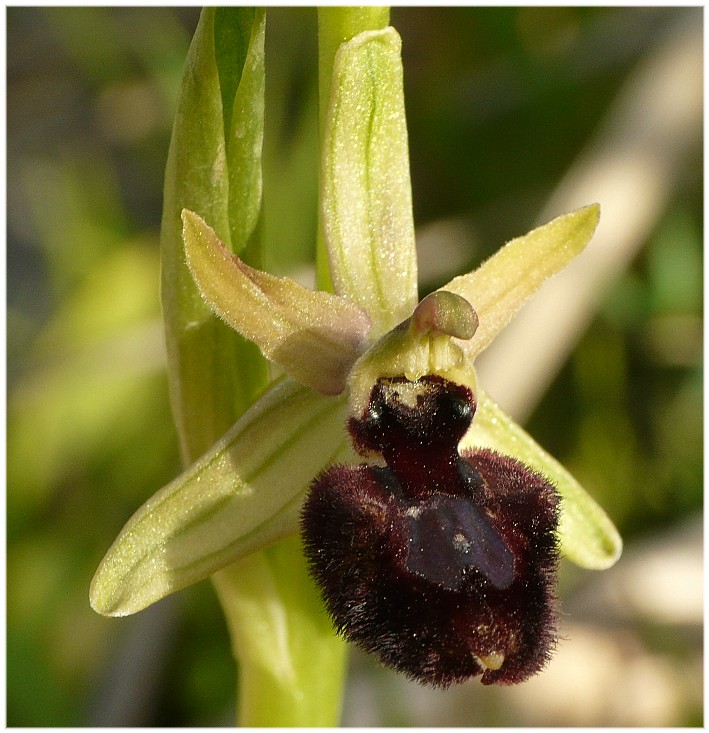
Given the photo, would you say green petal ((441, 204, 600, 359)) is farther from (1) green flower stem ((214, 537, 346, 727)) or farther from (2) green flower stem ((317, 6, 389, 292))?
(1) green flower stem ((214, 537, 346, 727))

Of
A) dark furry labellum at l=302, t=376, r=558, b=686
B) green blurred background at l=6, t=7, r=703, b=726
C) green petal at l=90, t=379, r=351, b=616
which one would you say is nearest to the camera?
dark furry labellum at l=302, t=376, r=558, b=686

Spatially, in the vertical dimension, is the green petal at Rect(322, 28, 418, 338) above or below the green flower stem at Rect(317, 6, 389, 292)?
below

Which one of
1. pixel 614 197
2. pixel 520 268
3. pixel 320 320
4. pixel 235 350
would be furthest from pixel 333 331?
pixel 614 197

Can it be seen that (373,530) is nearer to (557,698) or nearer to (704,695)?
(704,695)

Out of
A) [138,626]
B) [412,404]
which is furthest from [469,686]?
[412,404]

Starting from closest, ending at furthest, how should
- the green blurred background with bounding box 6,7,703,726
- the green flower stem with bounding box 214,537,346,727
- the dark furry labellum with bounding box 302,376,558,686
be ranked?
the dark furry labellum with bounding box 302,376,558,686, the green flower stem with bounding box 214,537,346,727, the green blurred background with bounding box 6,7,703,726

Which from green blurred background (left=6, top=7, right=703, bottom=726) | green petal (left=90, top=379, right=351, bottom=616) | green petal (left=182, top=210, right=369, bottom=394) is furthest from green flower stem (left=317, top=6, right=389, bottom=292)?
green blurred background (left=6, top=7, right=703, bottom=726)
